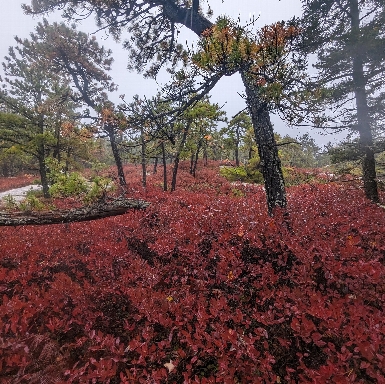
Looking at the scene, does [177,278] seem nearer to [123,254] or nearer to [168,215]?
[123,254]

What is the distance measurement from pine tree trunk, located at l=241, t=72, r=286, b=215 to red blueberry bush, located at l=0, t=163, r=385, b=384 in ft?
1.70

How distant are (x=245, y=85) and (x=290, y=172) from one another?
1802 centimetres

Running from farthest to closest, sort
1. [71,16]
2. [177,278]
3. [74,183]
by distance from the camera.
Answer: [74,183] < [71,16] < [177,278]

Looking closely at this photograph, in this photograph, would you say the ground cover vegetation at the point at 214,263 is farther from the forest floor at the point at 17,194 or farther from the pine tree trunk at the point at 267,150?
the forest floor at the point at 17,194

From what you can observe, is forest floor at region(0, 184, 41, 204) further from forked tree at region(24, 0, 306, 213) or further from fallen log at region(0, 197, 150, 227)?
forked tree at region(24, 0, 306, 213)

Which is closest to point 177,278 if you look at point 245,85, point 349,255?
point 349,255

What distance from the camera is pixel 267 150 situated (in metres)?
5.16

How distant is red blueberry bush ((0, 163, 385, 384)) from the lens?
2736 millimetres

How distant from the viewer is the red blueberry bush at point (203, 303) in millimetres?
2736

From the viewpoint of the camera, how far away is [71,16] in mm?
5633

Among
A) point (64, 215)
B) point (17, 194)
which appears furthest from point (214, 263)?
point (17, 194)

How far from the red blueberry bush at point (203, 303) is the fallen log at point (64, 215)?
19.2 inches

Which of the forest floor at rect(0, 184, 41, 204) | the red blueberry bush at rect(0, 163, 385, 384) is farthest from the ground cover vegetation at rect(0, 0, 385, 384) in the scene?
the forest floor at rect(0, 184, 41, 204)

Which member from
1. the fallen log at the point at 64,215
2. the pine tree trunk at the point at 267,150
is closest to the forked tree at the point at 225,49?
the pine tree trunk at the point at 267,150
